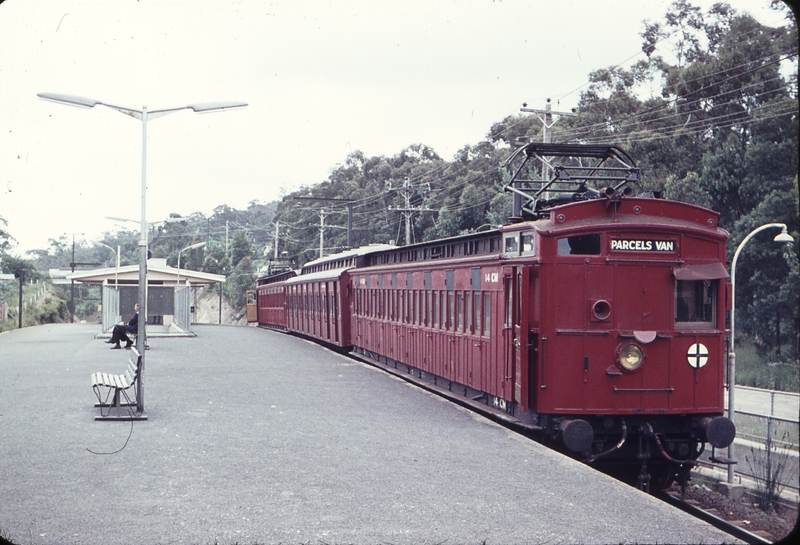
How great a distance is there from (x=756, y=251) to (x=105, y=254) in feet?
339

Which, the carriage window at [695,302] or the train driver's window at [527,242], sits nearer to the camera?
the carriage window at [695,302]

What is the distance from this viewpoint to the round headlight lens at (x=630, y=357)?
9.43 m

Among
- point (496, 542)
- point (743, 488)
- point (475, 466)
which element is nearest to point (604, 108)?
point (743, 488)

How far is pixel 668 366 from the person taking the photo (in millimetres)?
9516

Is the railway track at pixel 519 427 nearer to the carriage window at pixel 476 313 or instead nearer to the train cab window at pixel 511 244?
the carriage window at pixel 476 313

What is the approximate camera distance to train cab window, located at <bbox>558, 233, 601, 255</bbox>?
378 inches

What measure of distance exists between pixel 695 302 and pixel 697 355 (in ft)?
2.02

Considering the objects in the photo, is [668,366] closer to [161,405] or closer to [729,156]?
[161,405]

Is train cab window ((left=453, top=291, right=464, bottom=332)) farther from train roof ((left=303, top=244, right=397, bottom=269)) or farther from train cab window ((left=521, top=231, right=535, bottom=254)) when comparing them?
train roof ((left=303, top=244, right=397, bottom=269))

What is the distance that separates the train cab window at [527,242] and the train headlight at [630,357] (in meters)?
1.53

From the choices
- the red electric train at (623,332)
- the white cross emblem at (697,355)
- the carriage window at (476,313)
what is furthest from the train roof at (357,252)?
the white cross emblem at (697,355)

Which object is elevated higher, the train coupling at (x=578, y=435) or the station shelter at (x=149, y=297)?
the station shelter at (x=149, y=297)

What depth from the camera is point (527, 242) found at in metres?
10.1

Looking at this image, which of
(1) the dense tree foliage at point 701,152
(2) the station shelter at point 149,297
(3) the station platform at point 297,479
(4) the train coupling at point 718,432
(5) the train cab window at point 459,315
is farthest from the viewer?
(2) the station shelter at point 149,297
